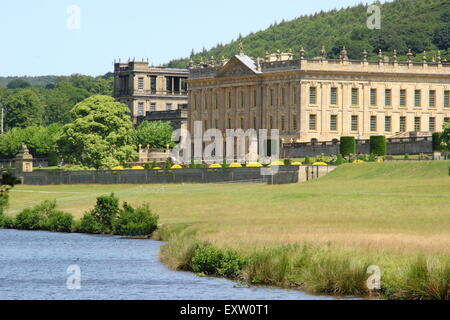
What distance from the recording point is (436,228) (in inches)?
2685

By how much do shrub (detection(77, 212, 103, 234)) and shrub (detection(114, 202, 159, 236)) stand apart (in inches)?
150

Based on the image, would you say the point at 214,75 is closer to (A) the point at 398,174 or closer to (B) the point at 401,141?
(B) the point at 401,141

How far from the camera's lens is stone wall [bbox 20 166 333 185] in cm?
11206

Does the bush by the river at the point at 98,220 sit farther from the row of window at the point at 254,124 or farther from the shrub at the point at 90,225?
the row of window at the point at 254,124

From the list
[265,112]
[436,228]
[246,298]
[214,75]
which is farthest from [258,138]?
[246,298]

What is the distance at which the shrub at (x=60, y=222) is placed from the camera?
91.4 metres

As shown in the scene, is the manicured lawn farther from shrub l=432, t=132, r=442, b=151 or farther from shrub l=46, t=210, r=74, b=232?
shrub l=432, t=132, r=442, b=151

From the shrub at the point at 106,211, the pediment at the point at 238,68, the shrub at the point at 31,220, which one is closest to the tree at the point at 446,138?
the shrub at the point at 31,220

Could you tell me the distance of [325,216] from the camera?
79688 millimetres

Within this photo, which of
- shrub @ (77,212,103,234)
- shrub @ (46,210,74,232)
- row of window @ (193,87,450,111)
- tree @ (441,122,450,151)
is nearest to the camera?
shrub @ (77,212,103,234)

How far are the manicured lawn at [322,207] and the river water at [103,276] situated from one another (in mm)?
3826

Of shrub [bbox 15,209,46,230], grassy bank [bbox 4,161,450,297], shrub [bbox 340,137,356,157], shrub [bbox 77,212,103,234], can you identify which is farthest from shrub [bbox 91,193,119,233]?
shrub [bbox 340,137,356,157]

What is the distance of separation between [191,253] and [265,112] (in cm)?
11043

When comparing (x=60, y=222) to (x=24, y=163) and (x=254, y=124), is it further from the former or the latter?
(x=254, y=124)
